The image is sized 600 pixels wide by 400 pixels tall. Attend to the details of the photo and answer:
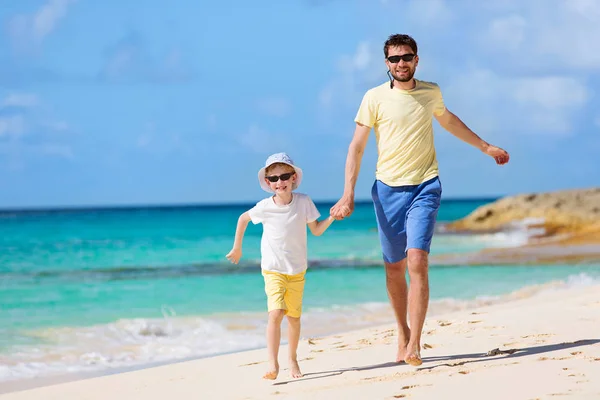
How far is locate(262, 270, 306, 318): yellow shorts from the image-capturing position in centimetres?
543

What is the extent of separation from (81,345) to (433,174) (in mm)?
5166

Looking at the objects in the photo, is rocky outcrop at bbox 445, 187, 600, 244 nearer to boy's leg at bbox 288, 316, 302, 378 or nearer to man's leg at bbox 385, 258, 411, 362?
man's leg at bbox 385, 258, 411, 362

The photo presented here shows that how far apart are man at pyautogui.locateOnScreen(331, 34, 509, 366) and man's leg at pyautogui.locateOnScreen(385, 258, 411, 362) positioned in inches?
1.5

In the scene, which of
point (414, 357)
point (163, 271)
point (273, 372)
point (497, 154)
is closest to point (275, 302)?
point (273, 372)

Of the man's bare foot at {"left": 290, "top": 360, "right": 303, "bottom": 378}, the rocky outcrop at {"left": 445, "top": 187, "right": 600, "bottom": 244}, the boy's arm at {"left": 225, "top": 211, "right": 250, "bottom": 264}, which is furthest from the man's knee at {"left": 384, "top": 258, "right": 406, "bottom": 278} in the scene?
the rocky outcrop at {"left": 445, "top": 187, "right": 600, "bottom": 244}

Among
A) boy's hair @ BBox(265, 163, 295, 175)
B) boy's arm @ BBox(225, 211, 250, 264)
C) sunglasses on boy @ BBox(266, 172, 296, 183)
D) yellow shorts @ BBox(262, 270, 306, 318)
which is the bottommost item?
yellow shorts @ BBox(262, 270, 306, 318)

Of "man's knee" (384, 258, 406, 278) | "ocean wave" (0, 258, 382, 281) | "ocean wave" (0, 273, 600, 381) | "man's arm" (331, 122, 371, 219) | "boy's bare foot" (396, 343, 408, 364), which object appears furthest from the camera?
"ocean wave" (0, 258, 382, 281)

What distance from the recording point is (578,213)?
31.8 m

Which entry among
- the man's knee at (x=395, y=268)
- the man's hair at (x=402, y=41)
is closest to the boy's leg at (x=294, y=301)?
the man's knee at (x=395, y=268)

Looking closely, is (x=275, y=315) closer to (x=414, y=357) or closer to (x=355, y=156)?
(x=414, y=357)

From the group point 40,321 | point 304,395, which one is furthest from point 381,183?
point 40,321

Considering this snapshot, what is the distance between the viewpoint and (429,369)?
18.1 feet

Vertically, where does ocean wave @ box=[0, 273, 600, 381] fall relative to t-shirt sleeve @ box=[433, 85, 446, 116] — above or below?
below

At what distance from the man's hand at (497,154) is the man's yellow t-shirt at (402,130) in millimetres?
554
